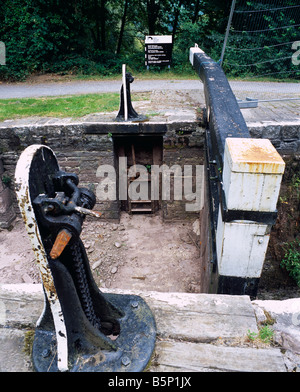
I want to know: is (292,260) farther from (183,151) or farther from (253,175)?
(253,175)

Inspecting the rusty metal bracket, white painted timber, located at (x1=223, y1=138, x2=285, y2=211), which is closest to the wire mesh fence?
white painted timber, located at (x1=223, y1=138, x2=285, y2=211)

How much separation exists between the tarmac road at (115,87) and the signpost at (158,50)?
3.47 feet

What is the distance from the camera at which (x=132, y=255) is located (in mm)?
5395

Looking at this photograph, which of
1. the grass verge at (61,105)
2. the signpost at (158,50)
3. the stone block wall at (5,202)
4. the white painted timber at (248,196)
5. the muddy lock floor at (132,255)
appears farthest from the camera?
the signpost at (158,50)

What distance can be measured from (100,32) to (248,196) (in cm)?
1386

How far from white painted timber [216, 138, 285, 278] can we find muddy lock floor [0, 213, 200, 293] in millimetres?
2815

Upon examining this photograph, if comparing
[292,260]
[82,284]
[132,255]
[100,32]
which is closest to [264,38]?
[100,32]

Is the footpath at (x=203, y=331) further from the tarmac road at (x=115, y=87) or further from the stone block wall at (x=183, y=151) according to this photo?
the tarmac road at (x=115, y=87)

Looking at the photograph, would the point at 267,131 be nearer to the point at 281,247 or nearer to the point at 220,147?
the point at 281,247

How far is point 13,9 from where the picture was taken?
9.97 meters

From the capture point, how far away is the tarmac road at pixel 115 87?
775 centimetres

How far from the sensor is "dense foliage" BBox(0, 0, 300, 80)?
33.4 feet

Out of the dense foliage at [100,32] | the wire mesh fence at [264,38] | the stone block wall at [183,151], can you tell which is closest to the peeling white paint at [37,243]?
the stone block wall at [183,151]

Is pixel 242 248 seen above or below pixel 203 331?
above
